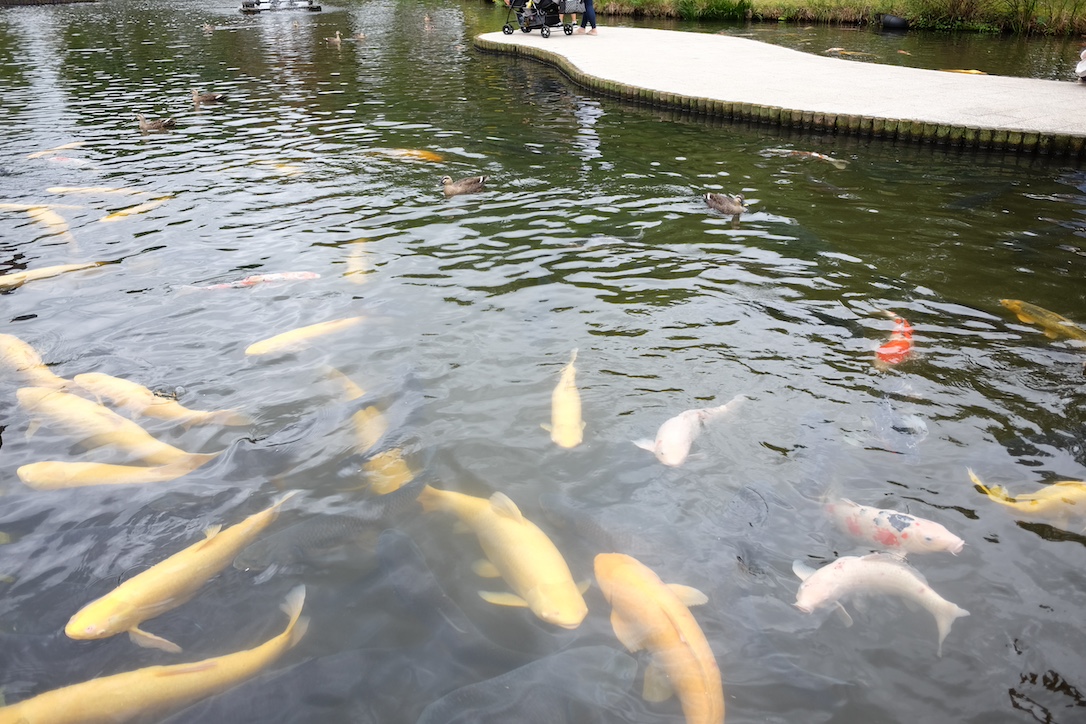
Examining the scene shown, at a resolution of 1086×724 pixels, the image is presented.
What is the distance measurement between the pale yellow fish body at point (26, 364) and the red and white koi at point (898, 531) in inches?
225

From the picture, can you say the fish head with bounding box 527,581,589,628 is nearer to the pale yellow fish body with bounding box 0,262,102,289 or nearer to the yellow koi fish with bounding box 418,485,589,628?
the yellow koi fish with bounding box 418,485,589,628

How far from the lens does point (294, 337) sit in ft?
20.5

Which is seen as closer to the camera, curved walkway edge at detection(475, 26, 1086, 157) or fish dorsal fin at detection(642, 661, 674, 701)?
fish dorsal fin at detection(642, 661, 674, 701)

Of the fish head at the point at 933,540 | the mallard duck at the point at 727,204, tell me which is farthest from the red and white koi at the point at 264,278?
the fish head at the point at 933,540

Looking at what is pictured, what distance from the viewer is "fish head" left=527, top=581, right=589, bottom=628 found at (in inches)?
141

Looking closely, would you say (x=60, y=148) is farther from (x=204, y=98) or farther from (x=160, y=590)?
(x=160, y=590)

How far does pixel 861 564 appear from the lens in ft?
12.8

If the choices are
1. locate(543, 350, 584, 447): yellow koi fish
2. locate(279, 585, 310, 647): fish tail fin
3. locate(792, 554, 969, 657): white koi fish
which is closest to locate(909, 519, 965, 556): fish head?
locate(792, 554, 969, 657): white koi fish

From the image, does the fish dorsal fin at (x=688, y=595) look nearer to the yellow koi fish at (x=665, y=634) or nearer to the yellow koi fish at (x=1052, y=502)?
the yellow koi fish at (x=665, y=634)

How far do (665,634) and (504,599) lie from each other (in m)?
0.85

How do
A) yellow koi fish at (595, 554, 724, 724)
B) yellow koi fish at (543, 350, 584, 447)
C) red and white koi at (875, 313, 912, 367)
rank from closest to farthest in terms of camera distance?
yellow koi fish at (595, 554, 724, 724) → yellow koi fish at (543, 350, 584, 447) → red and white koi at (875, 313, 912, 367)

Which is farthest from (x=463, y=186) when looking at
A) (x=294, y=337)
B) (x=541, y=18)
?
(x=541, y=18)

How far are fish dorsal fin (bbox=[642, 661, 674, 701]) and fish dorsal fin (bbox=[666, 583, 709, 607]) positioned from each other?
0.40 m

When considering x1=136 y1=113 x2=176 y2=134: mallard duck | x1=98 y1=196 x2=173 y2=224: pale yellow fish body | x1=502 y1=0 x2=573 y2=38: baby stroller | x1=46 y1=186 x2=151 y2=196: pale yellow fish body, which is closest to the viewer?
x1=98 y1=196 x2=173 y2=224: pale yellow fish body
